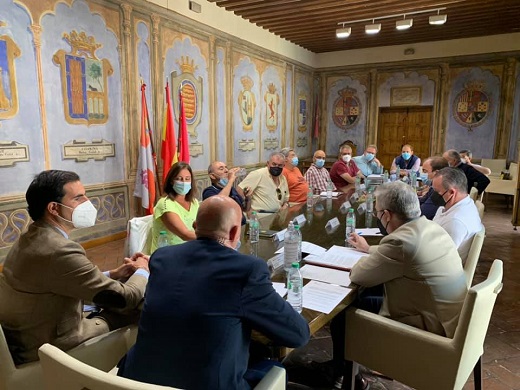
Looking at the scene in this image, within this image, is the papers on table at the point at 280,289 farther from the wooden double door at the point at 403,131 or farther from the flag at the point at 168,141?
the wooden double door at the point at 403,131

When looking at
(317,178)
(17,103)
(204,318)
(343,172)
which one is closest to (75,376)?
(204,318)

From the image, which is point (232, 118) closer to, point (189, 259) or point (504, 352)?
point (504, 352)

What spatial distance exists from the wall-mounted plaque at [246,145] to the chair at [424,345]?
5870mm

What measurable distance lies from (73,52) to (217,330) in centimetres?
432

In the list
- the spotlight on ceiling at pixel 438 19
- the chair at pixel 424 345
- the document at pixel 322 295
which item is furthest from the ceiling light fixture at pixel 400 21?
the document at pixel 322 295

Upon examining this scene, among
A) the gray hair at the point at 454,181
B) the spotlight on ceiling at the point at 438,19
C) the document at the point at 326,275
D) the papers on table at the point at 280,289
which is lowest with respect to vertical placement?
the document at the point at 326,275

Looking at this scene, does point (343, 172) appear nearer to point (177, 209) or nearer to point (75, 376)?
point (177, 209)

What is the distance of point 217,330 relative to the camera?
42.9 inches

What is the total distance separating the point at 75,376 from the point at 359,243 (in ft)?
5.80

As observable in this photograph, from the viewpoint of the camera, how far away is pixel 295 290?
1.65m

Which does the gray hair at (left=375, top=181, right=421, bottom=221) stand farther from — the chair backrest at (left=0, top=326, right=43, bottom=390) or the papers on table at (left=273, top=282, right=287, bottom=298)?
the chair backrest at (left=0, top=326, right=43, bottom=390)

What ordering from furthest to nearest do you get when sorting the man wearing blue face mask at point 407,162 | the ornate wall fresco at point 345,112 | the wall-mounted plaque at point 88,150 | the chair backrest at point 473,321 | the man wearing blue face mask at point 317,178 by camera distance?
the ornate wall fresco at point 345,112
the man wearing blue face mask at point 407,162
the man wearing blue face mask at point 317,178
the wall-mounted plaque at point 88,150
the chair backrest at point 473,321

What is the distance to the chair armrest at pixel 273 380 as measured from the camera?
122 cm

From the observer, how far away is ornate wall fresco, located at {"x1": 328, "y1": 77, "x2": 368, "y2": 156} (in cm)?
961
